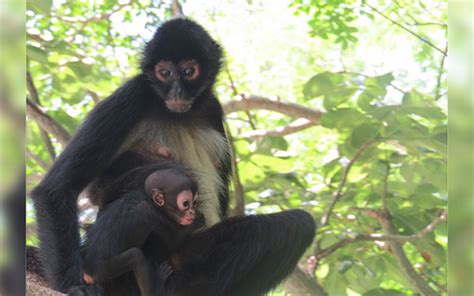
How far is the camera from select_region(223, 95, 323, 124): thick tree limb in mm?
7078

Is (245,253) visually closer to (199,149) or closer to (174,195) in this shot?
(174,195)

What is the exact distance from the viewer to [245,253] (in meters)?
4.19

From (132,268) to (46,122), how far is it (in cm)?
289

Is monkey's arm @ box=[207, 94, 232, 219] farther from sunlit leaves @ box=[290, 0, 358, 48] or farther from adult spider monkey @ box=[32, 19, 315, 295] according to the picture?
sunlit leaves @ box=[290, 0, 358, 48]

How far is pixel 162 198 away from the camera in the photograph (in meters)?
4.12

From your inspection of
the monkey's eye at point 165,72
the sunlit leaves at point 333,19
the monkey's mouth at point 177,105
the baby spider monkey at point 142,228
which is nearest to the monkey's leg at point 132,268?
the baby spider monkey at point 142,228

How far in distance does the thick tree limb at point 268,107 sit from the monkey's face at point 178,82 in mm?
2120

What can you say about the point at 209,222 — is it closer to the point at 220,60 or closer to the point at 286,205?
the point at 220,60

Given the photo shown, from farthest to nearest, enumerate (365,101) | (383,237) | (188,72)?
(383,237), (365,101), (188,72)

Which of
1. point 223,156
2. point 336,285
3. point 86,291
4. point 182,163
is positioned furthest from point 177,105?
point 336,285

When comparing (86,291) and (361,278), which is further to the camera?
(361,278)

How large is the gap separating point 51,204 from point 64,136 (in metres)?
2.34

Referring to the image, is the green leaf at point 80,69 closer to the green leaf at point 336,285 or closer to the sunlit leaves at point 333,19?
the sunlit leaves at point 333,19

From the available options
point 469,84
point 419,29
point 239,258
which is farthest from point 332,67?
point 469,84
